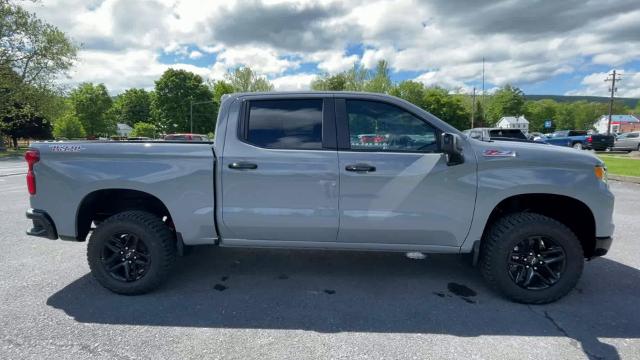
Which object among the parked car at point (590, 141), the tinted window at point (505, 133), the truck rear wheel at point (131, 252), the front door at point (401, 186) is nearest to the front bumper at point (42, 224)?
the truck rear wheel at point (131, 252)

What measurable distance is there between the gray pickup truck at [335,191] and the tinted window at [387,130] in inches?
0.4

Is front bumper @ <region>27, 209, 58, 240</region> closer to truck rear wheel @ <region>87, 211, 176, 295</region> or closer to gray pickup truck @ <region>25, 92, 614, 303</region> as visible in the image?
gray pickup truck @ <region>25, 92, 614, 303</region>

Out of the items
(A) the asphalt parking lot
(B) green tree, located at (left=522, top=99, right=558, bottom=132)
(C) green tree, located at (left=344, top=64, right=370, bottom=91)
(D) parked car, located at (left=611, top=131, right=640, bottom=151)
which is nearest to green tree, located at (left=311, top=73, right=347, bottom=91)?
(C) green tree, located at (left=344, top=64, right=370, bottom=91)

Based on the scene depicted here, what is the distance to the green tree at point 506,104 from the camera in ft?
279

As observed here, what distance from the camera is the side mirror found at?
3.03 meters

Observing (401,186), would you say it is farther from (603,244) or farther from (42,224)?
(42,224)

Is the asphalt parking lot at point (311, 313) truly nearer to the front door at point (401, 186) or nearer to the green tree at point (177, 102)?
the front door at point (401, 186)

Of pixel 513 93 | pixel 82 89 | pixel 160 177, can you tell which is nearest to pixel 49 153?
pixel 160 177

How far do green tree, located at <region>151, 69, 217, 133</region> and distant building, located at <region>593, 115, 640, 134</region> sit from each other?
89.8 meters

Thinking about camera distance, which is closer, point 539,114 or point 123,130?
point 123,130

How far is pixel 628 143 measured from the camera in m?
25.0

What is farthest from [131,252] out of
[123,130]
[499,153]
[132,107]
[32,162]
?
[132,107]

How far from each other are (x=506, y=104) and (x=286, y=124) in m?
95.2

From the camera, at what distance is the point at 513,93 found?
281 ft
